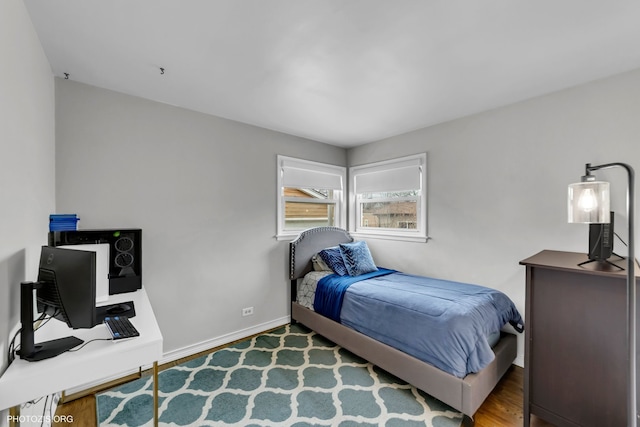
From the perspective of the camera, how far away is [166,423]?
1787mm

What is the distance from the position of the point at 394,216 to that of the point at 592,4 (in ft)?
8.43

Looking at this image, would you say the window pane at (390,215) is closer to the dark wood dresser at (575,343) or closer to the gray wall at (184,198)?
the gray wall at (184,198)

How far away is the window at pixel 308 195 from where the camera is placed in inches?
135

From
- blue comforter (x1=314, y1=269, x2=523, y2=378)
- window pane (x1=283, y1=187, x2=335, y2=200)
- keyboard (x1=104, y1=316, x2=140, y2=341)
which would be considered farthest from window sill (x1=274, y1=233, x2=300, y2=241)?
keyboard (x1=104, y1=316, x2=140, y2=341)

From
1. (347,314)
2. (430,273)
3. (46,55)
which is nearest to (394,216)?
(430,273)

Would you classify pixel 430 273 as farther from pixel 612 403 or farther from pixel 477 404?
pixel 612 403

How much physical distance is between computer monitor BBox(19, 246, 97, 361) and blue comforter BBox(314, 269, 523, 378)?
1946mm

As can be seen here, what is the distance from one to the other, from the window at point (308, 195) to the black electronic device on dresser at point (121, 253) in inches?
58.5

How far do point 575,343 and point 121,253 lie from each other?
3.19 meters

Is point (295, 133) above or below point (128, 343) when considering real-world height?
above

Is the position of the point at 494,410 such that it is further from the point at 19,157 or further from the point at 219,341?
the point at 19,157

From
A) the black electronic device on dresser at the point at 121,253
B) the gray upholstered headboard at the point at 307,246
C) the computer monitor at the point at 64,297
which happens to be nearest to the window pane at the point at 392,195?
the gray upholstered headboard at the point at 307,246

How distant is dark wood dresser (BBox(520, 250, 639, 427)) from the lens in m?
1.46

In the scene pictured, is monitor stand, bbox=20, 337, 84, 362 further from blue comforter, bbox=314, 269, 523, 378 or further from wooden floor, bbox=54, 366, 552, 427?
blue comforter, bbox=314, 269, 523, 378
